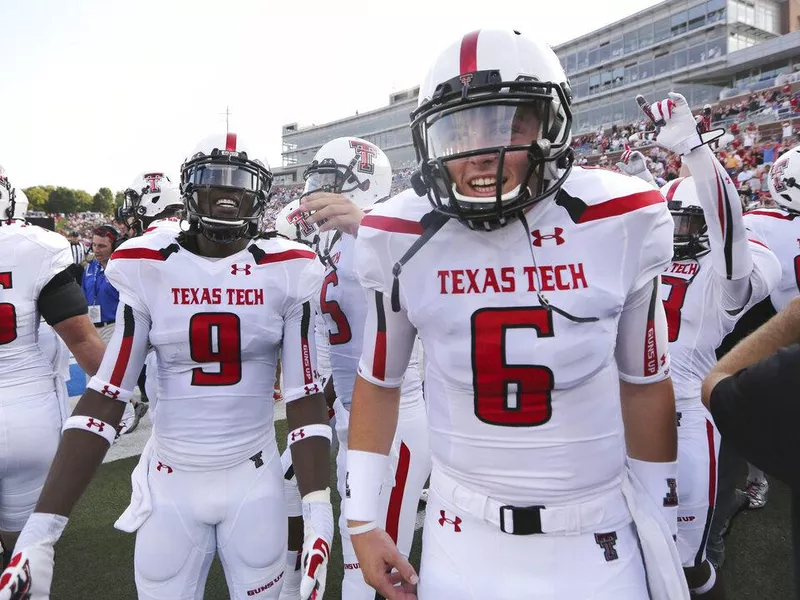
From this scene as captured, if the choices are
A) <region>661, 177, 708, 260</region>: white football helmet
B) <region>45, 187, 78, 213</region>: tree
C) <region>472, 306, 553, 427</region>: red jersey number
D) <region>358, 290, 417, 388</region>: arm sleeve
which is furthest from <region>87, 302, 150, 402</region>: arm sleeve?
<region>45, 187, 78, 213</region>: tree

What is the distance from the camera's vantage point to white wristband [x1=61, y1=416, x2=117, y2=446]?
2061 millimetres

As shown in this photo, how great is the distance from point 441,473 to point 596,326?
626mm

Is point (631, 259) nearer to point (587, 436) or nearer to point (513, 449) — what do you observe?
point (587, 436)

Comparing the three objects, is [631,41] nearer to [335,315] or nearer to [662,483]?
[335,315]

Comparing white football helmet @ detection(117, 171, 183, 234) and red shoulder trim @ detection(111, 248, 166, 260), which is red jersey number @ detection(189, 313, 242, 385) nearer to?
red shoulder trim @ detection(111, 248, 166, 260)

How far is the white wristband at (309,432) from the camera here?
7.26ft

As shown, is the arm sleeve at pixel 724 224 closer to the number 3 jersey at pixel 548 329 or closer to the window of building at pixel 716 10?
the number 3 jersey at pixel 548 329

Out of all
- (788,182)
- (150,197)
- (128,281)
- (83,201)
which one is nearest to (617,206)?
(128,281)

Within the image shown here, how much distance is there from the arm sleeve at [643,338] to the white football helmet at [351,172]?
2486 mm

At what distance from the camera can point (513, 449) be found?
4.87 feet

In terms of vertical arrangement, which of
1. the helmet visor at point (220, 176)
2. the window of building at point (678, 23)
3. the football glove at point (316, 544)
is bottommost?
the football glove at point (316, 544)

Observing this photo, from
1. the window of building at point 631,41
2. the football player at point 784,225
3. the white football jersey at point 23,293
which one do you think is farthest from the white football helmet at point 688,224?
the window of building at point 631,41

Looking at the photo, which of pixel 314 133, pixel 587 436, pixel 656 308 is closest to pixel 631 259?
pixel 656 308

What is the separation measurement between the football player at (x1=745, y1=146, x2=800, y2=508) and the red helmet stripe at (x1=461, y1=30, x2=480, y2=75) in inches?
107
